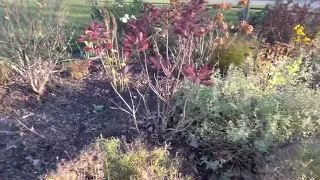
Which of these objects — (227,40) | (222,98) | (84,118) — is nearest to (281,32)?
(227,40)

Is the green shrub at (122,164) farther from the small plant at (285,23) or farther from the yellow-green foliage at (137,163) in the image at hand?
the small plant at (285,23)

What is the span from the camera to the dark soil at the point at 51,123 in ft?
10.8

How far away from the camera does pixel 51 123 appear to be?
12.5ft

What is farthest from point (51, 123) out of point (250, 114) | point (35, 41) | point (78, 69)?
point (250, 114)

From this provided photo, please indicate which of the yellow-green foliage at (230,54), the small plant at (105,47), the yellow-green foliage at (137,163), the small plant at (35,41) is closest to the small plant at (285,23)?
the yellow-green foliage at (230,54)

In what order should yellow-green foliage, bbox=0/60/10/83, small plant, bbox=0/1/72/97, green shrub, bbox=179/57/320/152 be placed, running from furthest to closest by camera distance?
yellow-green foliage, bbox=0/60/10/83 → small plant, bbox=0/1/72/97 → green shrub, bbox=179/57/320/152

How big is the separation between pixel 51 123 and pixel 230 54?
8.09 ft

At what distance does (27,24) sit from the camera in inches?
186

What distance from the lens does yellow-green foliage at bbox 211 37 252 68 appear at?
504 centimetres

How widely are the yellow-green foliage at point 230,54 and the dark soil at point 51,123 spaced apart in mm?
1510

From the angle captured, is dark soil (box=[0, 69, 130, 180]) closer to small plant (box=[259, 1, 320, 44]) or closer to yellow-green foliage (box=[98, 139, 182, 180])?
yellow-green foliage (box=[98, 139, 182, 180])

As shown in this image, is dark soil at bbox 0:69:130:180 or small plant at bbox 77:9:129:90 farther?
small plant at bbox 77:9:129:90

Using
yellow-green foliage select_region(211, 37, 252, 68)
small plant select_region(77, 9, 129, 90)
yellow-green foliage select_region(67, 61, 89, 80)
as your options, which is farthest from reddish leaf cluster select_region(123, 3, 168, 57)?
yellow-green foliage select_region(211, 37, 252, 68)

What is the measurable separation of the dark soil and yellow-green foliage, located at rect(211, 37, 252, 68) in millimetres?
1510
